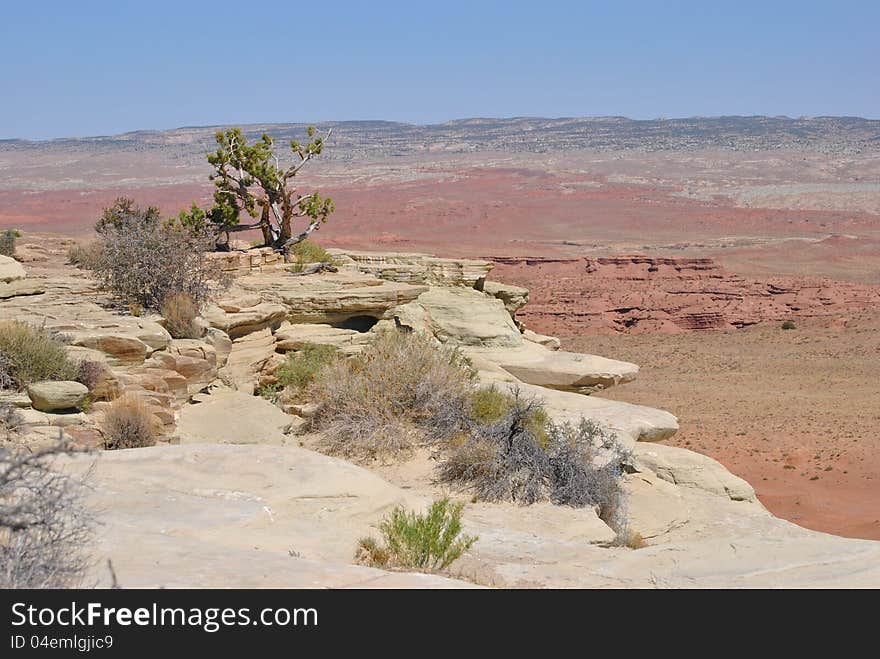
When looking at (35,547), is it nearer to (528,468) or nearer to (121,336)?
(528,468)

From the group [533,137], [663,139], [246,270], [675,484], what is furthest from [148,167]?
[675,484]

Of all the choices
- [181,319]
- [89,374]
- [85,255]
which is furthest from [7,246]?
[89,374]

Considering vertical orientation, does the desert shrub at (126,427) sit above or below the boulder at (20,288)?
below

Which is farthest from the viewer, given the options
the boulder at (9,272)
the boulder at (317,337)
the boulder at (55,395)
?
the boulder at (9,272)

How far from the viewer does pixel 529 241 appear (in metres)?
55.1

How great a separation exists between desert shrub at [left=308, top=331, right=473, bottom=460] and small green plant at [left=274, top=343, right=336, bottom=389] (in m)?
0.52

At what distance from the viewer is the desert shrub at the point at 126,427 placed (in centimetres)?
910

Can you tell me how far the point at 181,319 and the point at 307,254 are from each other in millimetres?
6905

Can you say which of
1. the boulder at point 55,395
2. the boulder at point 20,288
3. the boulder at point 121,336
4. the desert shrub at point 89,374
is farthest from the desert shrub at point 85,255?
the boulder at point 55,395

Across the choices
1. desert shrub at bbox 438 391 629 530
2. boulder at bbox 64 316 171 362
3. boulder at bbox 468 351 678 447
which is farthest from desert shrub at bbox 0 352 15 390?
boulder at bbox 468 351 678 447

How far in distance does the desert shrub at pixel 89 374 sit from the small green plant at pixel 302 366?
2.97 metres

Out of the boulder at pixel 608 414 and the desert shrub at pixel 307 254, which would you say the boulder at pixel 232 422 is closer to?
the boulder at pixel 608 414

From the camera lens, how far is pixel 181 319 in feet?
38.4

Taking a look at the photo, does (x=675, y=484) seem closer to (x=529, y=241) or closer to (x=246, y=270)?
(x=246, y=270)
